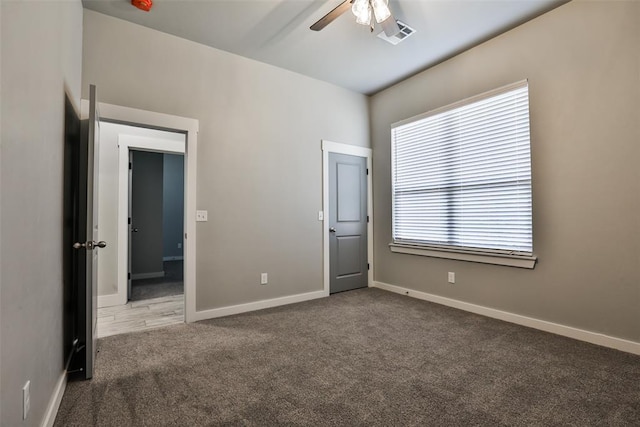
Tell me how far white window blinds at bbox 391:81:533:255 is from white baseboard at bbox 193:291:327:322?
57.3 inches

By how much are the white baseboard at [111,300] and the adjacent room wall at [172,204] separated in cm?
411

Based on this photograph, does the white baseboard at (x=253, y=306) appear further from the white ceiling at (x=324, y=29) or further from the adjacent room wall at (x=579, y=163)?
the white ceiling at (x=324, y=29)

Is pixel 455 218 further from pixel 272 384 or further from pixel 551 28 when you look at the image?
pixel 272 384

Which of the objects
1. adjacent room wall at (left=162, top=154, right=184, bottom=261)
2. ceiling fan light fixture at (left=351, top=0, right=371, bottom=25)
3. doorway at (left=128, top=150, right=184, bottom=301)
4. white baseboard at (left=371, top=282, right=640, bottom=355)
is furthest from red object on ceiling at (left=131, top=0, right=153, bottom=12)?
adjacent room wall at (left=162, top=154, right=184, bottom=261)

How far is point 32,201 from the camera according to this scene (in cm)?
137

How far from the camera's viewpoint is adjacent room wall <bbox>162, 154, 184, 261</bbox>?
25.7ft

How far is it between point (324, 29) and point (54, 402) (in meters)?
3.47

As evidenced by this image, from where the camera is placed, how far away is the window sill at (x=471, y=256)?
9.82 ft

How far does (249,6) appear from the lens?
2715 mm

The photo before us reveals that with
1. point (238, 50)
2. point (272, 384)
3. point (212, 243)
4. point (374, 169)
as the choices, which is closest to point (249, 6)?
point (238, 50)

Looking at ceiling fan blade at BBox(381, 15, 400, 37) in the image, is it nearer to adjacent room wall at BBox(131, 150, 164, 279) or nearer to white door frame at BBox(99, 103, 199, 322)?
white door frame at BBox(99, 103, 199, 322)

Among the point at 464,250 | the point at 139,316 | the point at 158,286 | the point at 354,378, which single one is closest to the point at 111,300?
the point at 139,316

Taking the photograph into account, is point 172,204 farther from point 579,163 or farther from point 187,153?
point 579,163

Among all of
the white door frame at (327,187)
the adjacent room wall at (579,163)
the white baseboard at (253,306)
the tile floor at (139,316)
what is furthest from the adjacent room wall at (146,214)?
the adjacent room wall at (579,163)
